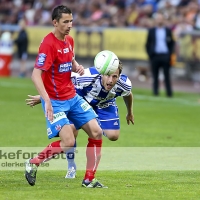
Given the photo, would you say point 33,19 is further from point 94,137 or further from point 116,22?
point 94,137

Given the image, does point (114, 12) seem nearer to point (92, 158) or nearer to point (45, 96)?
point (92, 158)

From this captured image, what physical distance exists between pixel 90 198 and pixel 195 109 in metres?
11.5

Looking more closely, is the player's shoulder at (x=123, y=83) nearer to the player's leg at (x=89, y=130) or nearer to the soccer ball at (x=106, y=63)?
the soccer ball at (x=106, y=63)

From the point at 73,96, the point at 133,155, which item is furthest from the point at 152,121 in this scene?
the point at 73,96

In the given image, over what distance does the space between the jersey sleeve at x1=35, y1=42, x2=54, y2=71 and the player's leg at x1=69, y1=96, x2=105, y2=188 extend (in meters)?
0.67

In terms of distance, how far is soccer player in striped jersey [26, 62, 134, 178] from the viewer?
9359 millimetres

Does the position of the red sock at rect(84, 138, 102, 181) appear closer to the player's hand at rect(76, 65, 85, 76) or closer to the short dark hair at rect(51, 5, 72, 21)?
the player's hand at rect(76, 65, 85, 76)

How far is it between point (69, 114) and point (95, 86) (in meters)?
1.03

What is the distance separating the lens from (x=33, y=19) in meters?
34.5

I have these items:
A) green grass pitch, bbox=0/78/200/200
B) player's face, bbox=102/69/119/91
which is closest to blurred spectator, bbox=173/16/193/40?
green grass pitch, bbox=0/78/200/200

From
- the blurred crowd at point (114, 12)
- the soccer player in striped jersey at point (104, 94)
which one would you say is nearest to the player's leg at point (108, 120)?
the soccer player in striped jersey at point (104, 94)

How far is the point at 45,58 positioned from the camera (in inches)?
343

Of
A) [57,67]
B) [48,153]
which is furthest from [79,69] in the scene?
[48,153]

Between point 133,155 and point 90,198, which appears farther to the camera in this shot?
point 133,155
